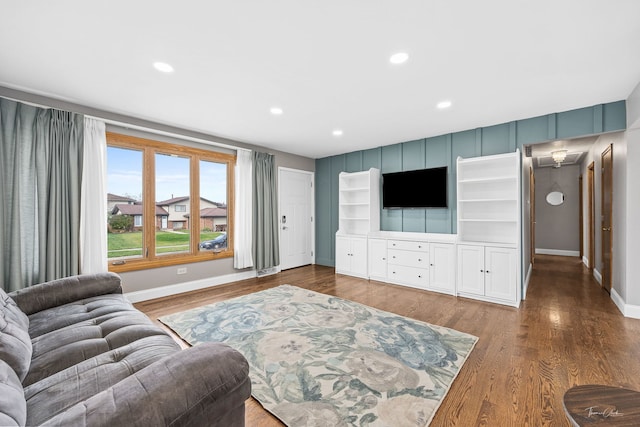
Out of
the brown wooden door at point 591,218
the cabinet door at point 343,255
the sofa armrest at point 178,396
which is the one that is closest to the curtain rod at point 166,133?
the cabinet door at point 343,255

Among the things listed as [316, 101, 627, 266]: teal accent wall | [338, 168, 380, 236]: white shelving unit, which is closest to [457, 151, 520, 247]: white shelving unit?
[316, 101, 627, 266]: teal accent wall

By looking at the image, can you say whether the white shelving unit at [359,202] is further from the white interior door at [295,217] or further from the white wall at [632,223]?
the white wall at [632,223]

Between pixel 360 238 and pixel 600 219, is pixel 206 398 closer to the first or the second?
pixel 360 238

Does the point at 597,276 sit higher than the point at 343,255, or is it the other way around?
the point at 343,255

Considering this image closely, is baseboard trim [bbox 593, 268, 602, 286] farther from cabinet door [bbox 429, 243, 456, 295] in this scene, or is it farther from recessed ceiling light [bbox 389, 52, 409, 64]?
recessed ceiling light [bbox 389, 52, 409, 64]

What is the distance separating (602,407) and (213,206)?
4795mm

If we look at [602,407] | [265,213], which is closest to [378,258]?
[265,213]

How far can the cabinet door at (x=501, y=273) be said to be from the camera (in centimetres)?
361

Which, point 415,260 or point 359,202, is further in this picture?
point 359,202

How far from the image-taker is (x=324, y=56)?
7.62 ft

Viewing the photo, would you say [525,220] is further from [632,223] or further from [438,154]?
[438,154]

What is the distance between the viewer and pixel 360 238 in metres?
5.17

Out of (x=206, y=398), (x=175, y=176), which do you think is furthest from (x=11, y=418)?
(x=175, y=176)

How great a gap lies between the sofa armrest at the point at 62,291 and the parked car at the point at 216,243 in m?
2.11
